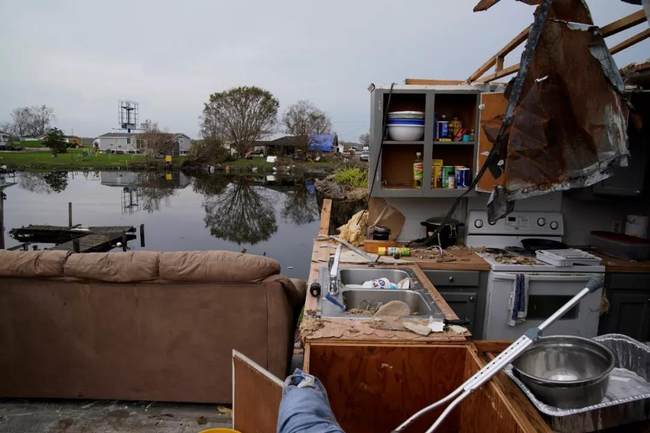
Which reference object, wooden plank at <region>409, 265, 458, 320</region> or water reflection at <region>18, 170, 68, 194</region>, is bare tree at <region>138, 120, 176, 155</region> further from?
wooden plank at <region>409, 265, 458, 320</region>

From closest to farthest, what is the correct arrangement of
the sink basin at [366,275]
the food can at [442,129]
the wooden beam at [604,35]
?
1. the wooden beam at [604,35]
2. the sink basin at [366,275]
3. the food can at [442,129]

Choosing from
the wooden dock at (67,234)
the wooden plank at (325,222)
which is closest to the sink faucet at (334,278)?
the wooden plank at (325,222)

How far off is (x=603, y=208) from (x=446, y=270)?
6.12 ft

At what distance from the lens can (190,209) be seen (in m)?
23.7

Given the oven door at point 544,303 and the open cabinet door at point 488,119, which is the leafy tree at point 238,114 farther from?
the oven door at point 544,303

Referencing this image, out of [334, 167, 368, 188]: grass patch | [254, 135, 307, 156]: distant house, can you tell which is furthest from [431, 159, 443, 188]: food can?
[254, 135, 307, 156]: distant house

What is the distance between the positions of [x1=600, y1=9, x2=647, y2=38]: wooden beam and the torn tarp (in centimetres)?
18

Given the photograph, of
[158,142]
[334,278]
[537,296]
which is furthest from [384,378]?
[158,142]

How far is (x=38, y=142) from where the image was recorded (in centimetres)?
5894

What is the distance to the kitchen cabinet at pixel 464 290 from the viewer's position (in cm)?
316

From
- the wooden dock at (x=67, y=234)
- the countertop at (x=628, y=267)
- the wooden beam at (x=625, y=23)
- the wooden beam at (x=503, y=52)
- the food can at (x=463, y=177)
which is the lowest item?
the wooden dock at (x=67, y=234)

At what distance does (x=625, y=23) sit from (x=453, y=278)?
6.23ft

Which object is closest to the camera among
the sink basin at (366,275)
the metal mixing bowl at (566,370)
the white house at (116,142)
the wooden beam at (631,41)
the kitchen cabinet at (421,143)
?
the metal mixing bowl at (566,370)

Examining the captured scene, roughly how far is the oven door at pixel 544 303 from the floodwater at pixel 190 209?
8.68 m
